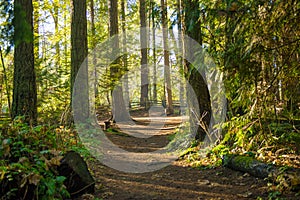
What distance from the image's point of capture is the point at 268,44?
15.8 feet

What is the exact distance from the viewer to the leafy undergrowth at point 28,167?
3602mm

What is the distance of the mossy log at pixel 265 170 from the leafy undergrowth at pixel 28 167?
3.12m

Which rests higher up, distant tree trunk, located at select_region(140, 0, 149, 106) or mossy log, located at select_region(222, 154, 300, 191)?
distant tree trunk, located at select_region(140, 0, 149, 106)

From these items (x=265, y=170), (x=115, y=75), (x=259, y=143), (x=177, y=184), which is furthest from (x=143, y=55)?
(x=265, y=170)

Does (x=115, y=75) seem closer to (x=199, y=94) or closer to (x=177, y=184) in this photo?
(x=199, y=94)

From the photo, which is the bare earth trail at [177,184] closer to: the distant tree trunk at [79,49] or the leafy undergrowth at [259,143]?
the leafy undergrowth at [259,143]

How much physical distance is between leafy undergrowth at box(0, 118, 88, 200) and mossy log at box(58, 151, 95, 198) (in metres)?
0.20

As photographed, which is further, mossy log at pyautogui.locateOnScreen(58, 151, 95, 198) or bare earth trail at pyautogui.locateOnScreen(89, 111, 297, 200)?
bare earth trail at pyautogui.locateOnScreen(89, 111, 297, 200)

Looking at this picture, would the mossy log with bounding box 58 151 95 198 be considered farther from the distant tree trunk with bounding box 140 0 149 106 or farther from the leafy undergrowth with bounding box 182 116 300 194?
the distant tree trunk with bounding box 140 0 149 106

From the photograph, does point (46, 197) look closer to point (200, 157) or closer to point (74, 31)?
point (200, 157)

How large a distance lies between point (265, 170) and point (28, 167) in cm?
374

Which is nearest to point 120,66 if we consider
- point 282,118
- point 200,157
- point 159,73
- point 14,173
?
point 200,157

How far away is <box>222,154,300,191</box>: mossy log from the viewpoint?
174 inches

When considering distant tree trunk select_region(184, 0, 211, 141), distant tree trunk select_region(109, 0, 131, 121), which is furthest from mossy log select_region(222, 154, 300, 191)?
distant tree trunk select_region(109, 0, 131, 121)
